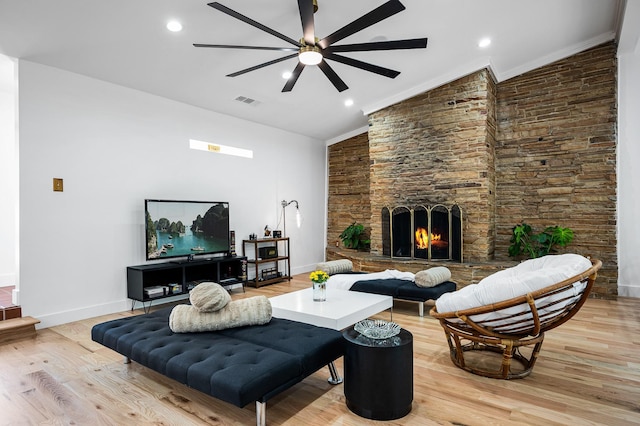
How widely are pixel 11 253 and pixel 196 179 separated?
2722 millimetres

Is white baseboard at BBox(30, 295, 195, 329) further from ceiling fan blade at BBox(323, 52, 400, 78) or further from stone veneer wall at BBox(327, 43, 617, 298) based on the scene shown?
ceiling fan blade at BBox(323, 52, 400, 78)

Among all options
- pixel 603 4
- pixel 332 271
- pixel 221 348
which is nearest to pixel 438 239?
pixel 332 271

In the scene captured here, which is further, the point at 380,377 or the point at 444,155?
the point at 444,155

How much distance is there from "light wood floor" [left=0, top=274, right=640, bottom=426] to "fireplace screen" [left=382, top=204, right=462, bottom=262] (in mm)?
2542

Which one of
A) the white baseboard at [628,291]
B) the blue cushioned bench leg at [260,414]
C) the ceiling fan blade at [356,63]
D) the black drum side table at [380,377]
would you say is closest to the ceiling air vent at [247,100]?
the ceiling fan blade at [356,63]

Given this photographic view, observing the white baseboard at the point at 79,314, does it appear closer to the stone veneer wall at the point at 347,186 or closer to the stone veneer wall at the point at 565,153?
the stone veneer wall at the point at 347,186

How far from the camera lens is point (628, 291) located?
5.28 m

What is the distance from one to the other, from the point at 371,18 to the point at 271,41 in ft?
5.54

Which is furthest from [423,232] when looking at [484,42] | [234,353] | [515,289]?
[234,353]

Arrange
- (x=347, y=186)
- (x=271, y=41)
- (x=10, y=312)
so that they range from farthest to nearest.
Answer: (x=347, y=186) → (x=271, y=41) → (x=10, y=312)

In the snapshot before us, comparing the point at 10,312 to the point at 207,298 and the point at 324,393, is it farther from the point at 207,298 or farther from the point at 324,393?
the point at 324,393

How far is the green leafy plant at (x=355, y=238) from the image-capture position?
24.8 feet

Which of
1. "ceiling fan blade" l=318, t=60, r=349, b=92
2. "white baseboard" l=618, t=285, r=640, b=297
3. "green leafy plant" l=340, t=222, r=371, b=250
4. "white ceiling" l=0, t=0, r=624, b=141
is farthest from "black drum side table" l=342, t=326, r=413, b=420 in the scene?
"green leafy plant" l=340, t=222, r=371, b=250

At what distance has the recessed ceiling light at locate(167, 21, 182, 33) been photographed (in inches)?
140
